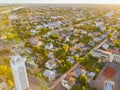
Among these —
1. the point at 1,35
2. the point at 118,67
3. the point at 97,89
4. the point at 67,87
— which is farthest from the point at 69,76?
the point at 1,35

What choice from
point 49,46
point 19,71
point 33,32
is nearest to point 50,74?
point 19,71

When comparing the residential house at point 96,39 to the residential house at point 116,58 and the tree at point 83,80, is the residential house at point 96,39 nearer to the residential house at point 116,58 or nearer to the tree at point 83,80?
the residential house at point 116,58

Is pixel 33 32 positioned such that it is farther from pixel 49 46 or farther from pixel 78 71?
pixel 78 71

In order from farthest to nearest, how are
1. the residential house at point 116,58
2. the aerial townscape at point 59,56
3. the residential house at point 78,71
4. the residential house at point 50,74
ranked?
the residential house at point 116,58 → the residential house at point 78,71 → the residential house at point 50,74 → the aerial townscape at point 59,56

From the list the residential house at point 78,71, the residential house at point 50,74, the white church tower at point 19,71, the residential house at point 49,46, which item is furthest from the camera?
the residential house at point 49,46

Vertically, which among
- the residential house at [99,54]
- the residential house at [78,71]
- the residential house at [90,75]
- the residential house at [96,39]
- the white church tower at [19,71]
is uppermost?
the white church tower at [19,71]

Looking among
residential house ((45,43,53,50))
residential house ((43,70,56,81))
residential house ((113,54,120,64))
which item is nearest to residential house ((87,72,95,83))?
residential house ((43,70,56,81))

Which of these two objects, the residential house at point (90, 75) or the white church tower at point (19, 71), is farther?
the residential house at point (90, 75)

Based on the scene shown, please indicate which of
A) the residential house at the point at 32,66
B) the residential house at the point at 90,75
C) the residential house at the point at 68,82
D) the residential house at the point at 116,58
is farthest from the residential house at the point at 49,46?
the residential house at the point at 116,58

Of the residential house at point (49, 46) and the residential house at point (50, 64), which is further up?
the residential house at point (49, 46)
